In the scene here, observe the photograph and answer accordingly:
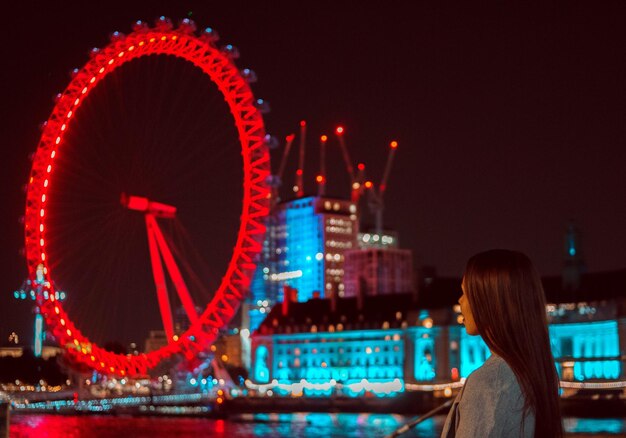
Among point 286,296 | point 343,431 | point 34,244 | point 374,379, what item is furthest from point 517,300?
point 286,296

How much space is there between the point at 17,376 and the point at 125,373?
76.4 m

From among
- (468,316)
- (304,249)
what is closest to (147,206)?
(468,316)

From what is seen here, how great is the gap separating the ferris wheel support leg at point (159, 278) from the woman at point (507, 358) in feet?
149

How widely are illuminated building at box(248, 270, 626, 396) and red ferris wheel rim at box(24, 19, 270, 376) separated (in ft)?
146

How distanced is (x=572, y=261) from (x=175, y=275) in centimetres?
5955

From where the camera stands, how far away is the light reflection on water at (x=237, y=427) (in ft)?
186

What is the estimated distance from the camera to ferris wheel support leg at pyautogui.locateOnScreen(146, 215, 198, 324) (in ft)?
164

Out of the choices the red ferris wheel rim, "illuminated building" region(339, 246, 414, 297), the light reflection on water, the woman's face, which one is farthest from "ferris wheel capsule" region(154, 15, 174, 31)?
"illuminated building" region(339, 246, 414, 297)

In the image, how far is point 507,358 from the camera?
123 inches

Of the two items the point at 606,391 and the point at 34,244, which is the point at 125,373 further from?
the point at 606,391

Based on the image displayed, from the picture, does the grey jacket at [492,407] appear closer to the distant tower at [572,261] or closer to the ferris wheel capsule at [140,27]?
the ferris wheel capsule at [140,27]

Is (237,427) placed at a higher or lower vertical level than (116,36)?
lower

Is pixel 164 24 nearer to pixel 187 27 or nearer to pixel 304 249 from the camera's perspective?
pixel 187 27

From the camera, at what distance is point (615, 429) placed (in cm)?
5606
